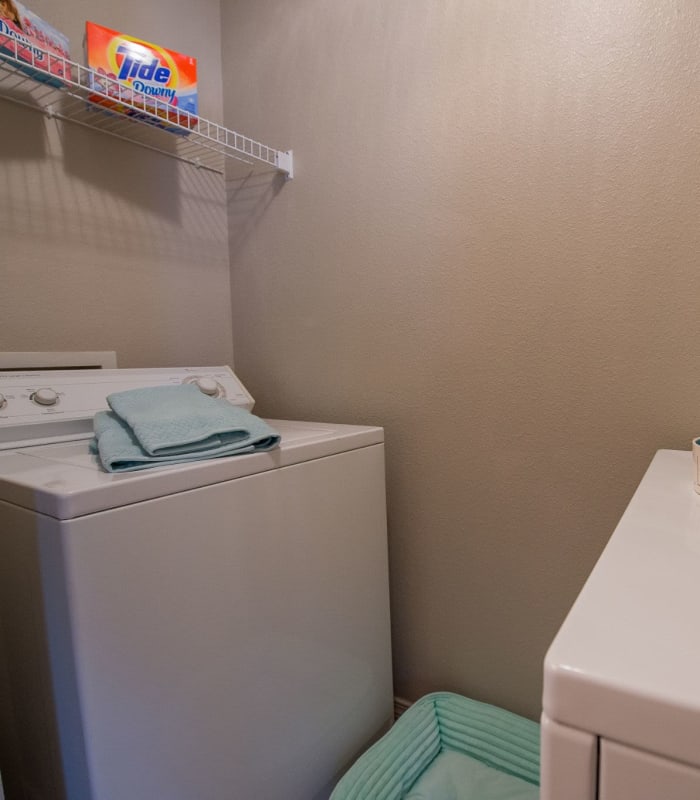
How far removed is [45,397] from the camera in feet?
3.44

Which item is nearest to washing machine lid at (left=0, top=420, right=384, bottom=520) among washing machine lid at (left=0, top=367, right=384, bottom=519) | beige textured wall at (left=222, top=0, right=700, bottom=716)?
washing machine lid at (left=0, top=367, right=384, bottom=519)

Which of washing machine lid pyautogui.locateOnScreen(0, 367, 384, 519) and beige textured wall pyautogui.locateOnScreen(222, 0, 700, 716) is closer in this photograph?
washing machine lid pyautogui.locateOnScreen(0, 367, 384, 519)

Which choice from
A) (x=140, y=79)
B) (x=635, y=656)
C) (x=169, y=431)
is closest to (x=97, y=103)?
(x=140, y=79)

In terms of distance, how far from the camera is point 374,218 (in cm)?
136

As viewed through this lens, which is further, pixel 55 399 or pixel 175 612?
pixel 55 399

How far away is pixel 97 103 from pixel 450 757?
1726 millimetres

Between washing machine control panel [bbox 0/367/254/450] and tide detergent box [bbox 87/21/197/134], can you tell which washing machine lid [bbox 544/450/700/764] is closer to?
washing machine control panel [bbox 0/367/254/450]

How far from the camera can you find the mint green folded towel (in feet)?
2.76

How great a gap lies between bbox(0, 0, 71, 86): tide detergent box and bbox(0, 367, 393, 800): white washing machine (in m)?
0.62

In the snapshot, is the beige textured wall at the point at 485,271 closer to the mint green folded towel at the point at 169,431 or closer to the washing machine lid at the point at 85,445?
the washing machine lid at the point at 85,445

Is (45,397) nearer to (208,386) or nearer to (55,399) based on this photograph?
(55,399)

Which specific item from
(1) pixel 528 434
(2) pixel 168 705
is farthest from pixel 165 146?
(2) pixel 168 705

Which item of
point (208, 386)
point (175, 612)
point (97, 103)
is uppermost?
point (97, 103)

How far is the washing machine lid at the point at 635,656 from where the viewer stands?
306mm
